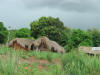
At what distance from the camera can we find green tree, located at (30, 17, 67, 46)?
2287 cm

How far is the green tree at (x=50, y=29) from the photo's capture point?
22.9 m

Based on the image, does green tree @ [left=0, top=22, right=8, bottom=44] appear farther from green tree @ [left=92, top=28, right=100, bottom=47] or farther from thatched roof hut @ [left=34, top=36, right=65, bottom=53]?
green tree @ [left=92, top=28, right=100, bottom=47]

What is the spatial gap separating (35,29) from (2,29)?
13.7 feet

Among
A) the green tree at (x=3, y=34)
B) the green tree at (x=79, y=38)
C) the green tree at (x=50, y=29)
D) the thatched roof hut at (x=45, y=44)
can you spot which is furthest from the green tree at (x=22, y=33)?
the thatched roof hut at (x=45, y=44)

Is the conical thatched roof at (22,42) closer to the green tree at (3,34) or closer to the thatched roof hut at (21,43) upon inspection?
the thatched roof hut at (21,43)

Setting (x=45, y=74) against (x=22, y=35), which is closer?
(x=45, y=74)

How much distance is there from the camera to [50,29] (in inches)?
898

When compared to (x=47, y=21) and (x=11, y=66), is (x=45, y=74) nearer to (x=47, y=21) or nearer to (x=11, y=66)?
(x=11, y=66)

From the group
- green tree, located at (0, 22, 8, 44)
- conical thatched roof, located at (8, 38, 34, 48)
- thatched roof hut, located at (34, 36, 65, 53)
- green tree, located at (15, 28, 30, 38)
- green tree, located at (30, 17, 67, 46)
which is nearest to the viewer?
thatched roof hut, located at (34, 36, 65, 53)

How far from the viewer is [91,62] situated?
12.2 feet

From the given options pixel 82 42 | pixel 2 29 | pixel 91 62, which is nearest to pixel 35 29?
pixel 2 29

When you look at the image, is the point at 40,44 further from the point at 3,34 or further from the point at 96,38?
the point at 96,38

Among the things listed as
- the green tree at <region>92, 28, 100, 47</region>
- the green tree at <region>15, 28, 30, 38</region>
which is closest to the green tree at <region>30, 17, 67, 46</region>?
the green tree at <region>15, 28, 30, 38</region>

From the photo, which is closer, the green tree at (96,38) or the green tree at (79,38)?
the green tree at (79,38)
